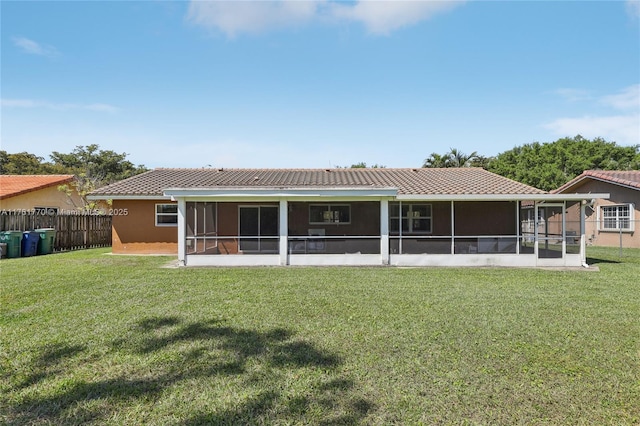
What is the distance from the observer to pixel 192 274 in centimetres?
1061

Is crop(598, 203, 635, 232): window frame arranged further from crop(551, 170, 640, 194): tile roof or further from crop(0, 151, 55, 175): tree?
crop(0, 151, 55, 175): tree

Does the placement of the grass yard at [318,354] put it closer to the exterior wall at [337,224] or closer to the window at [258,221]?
the window at [258,221]

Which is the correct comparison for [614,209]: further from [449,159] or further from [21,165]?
[21,165]

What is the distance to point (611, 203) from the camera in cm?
2005

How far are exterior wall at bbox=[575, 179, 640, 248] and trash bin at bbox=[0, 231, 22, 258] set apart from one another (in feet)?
83.1

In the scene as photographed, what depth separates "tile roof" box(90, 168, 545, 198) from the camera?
14.0 m

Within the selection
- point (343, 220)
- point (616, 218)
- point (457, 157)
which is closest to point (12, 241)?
point (343, 220)

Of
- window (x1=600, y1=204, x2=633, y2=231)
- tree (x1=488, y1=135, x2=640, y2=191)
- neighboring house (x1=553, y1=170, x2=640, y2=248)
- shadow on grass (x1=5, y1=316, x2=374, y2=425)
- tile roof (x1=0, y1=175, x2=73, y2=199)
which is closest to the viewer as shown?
shadow on grass (x1=5, y1=316, x2=374, y2=425)

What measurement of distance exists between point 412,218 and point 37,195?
68.9ft

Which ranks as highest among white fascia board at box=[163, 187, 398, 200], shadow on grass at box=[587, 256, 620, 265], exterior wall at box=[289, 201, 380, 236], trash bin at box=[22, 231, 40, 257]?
white fascia board at box=[163, 187, 398, 200]

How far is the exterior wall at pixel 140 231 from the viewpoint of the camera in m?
16.1

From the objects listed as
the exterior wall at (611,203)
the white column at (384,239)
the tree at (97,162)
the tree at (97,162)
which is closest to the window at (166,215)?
the white column at (384,239)

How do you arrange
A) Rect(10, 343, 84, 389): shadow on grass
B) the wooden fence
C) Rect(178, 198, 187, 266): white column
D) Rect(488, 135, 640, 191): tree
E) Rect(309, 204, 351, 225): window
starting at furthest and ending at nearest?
Rect(488, 135, 640, 191): tree → the wooden fence → Rect(309, 204, 351, 225): window → Rect(178, 198, 187, 266): white column → Rect(10, 343, 84, 389): shadow on grass

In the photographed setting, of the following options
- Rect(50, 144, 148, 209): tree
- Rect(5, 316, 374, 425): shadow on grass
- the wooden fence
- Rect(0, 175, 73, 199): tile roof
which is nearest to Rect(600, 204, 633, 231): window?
Rect(5, 316, 374, 425): shadow on grass
